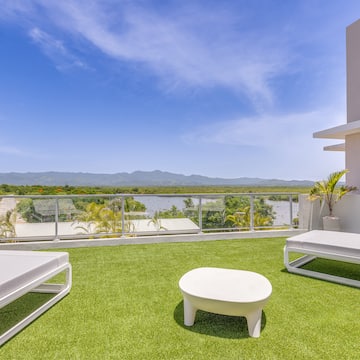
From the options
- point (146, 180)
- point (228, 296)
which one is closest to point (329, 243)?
point (228, 296)

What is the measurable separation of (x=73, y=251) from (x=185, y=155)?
22.0 meters

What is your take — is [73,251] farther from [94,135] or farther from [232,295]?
[94,135]

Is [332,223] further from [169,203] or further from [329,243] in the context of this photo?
[169,203]

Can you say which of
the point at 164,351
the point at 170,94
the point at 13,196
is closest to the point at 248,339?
the point at 164,351

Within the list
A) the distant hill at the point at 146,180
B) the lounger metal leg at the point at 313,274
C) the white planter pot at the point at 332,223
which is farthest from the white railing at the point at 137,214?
the distant hill at the point at 146,180

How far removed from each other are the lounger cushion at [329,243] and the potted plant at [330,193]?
248 centimetres

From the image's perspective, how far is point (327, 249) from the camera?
3.70 metres

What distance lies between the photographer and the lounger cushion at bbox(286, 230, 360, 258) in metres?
3.55

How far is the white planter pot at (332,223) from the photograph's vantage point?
6.46 meters

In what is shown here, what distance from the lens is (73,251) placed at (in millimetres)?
5461

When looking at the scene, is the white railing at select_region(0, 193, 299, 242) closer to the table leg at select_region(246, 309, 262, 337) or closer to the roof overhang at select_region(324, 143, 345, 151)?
the roof overhang at select_region(324, 143, 345, 151)

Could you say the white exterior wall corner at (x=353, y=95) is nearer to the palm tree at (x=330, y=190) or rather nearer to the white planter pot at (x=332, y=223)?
the palm tree at (x=330, y=190)

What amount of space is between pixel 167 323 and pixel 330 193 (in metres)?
5.89

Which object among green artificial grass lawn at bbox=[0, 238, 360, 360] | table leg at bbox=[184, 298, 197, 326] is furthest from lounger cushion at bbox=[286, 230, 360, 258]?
table leg at bbox=[184, 298, 197, 326]
